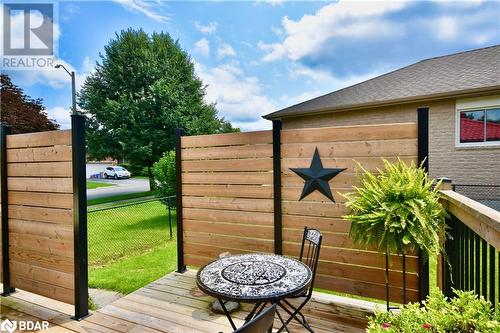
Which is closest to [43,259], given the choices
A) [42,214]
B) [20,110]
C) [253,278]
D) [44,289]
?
[44,289]

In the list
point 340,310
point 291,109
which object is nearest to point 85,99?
point 291,109

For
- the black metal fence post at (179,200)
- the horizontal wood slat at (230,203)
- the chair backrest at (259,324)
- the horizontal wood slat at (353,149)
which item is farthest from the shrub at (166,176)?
the chair backrest at (259,324)

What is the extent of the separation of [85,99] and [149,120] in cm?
370

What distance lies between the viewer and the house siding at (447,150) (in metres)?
6.80

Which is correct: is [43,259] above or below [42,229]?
below

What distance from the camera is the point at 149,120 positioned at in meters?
12.7

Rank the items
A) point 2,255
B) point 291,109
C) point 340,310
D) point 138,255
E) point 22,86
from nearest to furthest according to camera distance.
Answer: point 340,310 < point 2,255 < point 138,255 < point 291,109 < point 22,86

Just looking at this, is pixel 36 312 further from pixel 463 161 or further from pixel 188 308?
pixel 463 161

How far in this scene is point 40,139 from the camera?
2865mm

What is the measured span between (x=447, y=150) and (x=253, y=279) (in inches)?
307

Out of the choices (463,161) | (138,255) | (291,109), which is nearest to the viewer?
(138,255)

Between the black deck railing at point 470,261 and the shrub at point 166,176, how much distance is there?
21.8ft

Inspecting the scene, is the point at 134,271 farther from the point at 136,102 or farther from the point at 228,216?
the point at 136,102

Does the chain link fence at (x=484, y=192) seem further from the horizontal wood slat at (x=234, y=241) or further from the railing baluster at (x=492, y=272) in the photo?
the railing baluster at (x=492, y=272)
